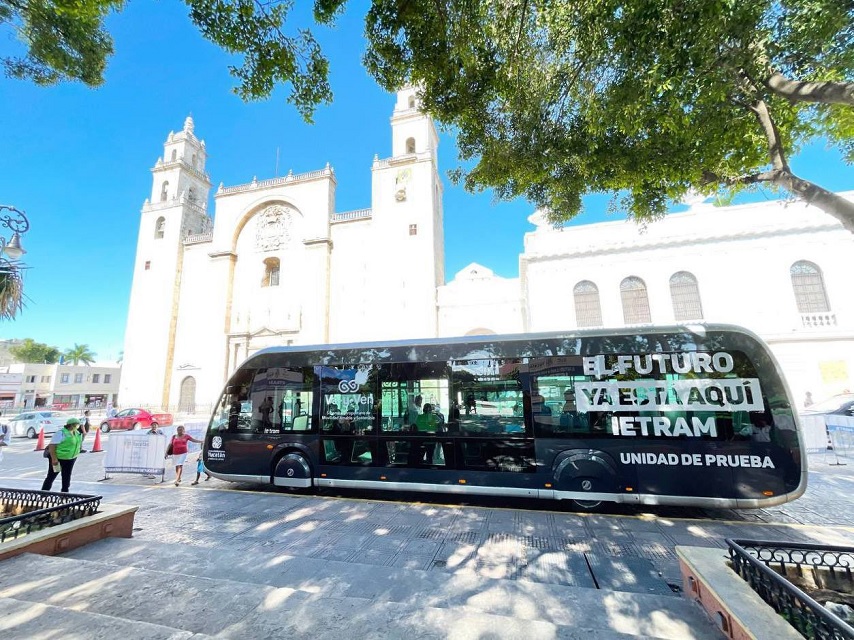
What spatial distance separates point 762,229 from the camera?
1752cm

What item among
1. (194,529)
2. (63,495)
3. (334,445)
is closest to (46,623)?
(63,495)

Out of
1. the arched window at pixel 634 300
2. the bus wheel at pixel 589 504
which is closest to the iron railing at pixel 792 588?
the bus wheel at pixel 589 504

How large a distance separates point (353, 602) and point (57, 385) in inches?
2404

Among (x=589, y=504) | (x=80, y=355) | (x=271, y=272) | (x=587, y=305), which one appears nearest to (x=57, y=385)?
(x=80, y=355)

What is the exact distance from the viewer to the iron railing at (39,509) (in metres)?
3.91

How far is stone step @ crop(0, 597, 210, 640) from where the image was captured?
2.36 m

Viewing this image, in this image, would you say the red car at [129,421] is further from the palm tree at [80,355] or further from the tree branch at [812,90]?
the palm tree at [80,355]

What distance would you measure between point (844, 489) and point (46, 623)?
1153cm

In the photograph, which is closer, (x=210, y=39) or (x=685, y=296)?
(x=210, y=39)

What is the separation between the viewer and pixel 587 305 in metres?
18.9

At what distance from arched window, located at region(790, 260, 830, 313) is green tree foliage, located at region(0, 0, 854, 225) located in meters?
15.7

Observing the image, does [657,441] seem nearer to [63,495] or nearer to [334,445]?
[334,445]

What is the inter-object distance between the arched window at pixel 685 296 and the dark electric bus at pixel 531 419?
14.5 metres

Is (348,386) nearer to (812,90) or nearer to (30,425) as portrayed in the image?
(812,90)
